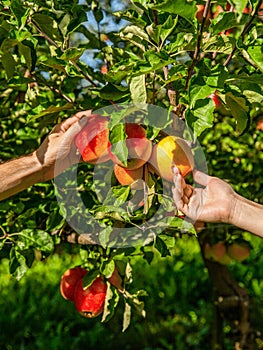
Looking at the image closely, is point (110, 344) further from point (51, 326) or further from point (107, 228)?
point (107, 228)

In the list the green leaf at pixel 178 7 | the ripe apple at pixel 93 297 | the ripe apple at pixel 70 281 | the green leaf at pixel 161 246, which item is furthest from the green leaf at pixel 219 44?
the ripe apple at pixel 70 281

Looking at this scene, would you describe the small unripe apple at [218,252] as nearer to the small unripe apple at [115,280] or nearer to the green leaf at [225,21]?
the small unripe apple at [115,280]

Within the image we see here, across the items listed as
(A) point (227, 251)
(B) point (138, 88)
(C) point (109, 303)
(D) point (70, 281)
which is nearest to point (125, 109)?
(B) point (138, 88)

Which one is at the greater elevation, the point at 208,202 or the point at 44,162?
the point at 44,162

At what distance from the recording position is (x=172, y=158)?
1339 millimetres

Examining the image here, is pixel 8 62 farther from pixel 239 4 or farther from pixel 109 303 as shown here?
pixel 239 4

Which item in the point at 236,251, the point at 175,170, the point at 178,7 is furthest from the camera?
the point at 236,251

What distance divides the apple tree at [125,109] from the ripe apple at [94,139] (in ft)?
0.03

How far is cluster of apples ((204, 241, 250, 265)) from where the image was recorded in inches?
108

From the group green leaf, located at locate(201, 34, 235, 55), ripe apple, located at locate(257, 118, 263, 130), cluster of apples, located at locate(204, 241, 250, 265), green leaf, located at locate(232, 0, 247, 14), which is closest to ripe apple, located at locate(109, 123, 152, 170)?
green leaf, located at locate(201, 34, 235, 55)

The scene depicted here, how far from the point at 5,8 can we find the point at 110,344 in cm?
314

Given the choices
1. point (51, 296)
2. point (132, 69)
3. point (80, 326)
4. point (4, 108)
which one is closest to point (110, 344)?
point (80, 326)

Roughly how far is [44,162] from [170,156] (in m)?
0.39

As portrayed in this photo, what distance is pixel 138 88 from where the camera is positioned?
1.19 m
